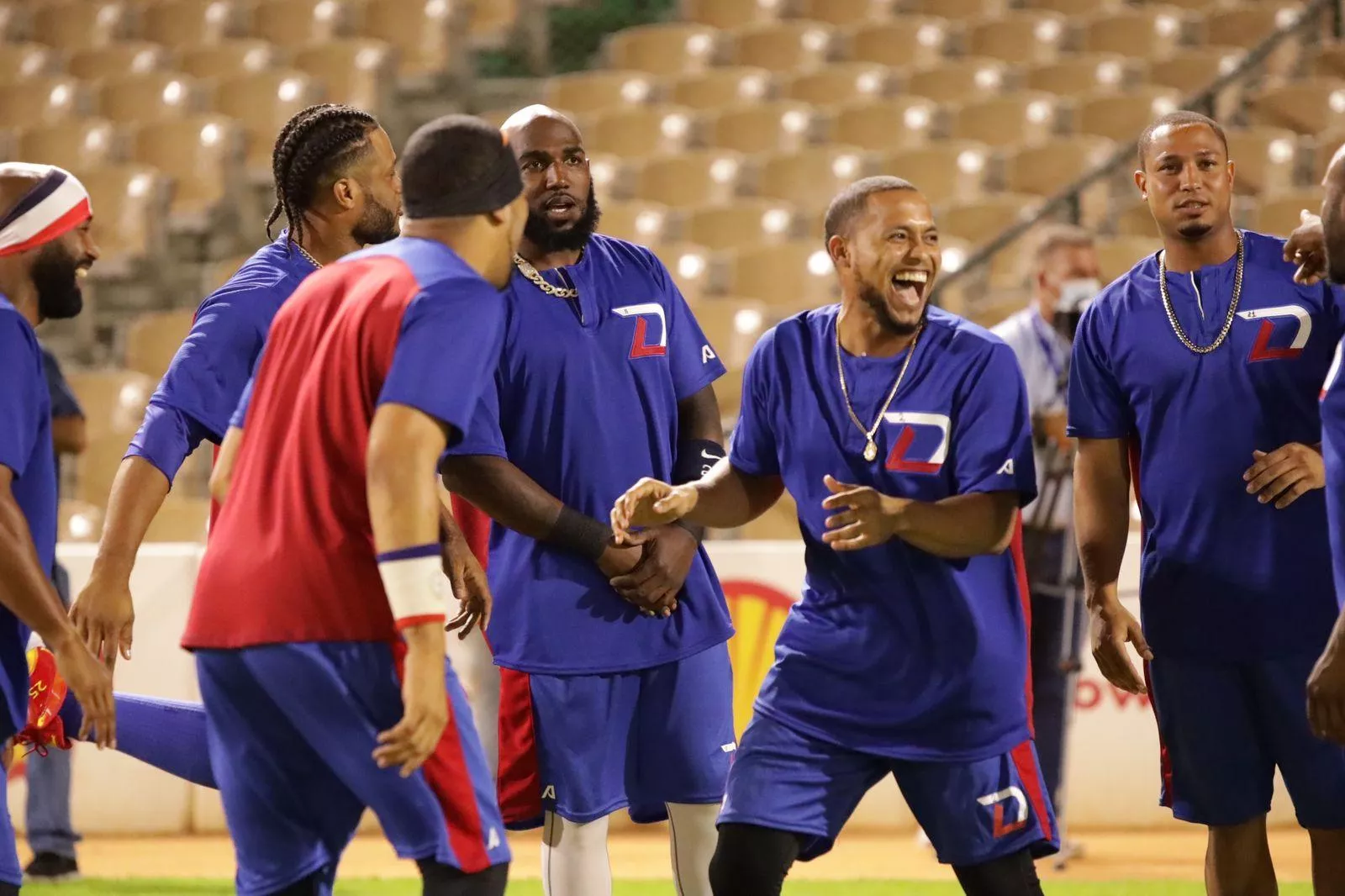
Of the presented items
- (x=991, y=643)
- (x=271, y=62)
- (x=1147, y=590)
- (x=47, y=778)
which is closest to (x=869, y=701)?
(x=991, y=643)

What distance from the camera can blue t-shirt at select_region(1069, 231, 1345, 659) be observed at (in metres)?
4.23

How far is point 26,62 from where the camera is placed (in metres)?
13.4

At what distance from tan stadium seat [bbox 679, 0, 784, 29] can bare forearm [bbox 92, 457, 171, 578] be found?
394 inches

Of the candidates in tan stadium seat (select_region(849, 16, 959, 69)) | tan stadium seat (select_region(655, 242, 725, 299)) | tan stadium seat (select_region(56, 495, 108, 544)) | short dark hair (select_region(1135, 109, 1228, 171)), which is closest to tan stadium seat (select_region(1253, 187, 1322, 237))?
tan stadium seat (select_region(655, 242, 725, 299))

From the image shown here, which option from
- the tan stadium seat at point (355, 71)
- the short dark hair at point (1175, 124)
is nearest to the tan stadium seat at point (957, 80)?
the tan stadium seat at point (355, 71)

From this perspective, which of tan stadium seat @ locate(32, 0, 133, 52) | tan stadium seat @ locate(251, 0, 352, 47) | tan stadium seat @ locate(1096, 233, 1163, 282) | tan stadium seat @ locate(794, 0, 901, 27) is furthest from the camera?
tan stadium seat @ locate(32, 0, 133, 52)

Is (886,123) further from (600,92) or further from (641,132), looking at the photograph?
(600,92)

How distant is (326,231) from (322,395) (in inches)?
56.1

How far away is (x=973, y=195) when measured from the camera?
11.2 m

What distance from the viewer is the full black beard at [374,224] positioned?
14.7 feet

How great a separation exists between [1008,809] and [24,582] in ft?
6.68

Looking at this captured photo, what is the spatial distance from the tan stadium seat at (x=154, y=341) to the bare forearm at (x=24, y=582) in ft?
23.6

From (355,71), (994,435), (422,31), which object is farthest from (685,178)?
(994,435)

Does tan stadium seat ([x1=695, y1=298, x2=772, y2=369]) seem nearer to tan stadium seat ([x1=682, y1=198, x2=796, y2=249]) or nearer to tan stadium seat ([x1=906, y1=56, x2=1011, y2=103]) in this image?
tan stadium seat ([x1=682, y1=198, x2=796, y2=249])
